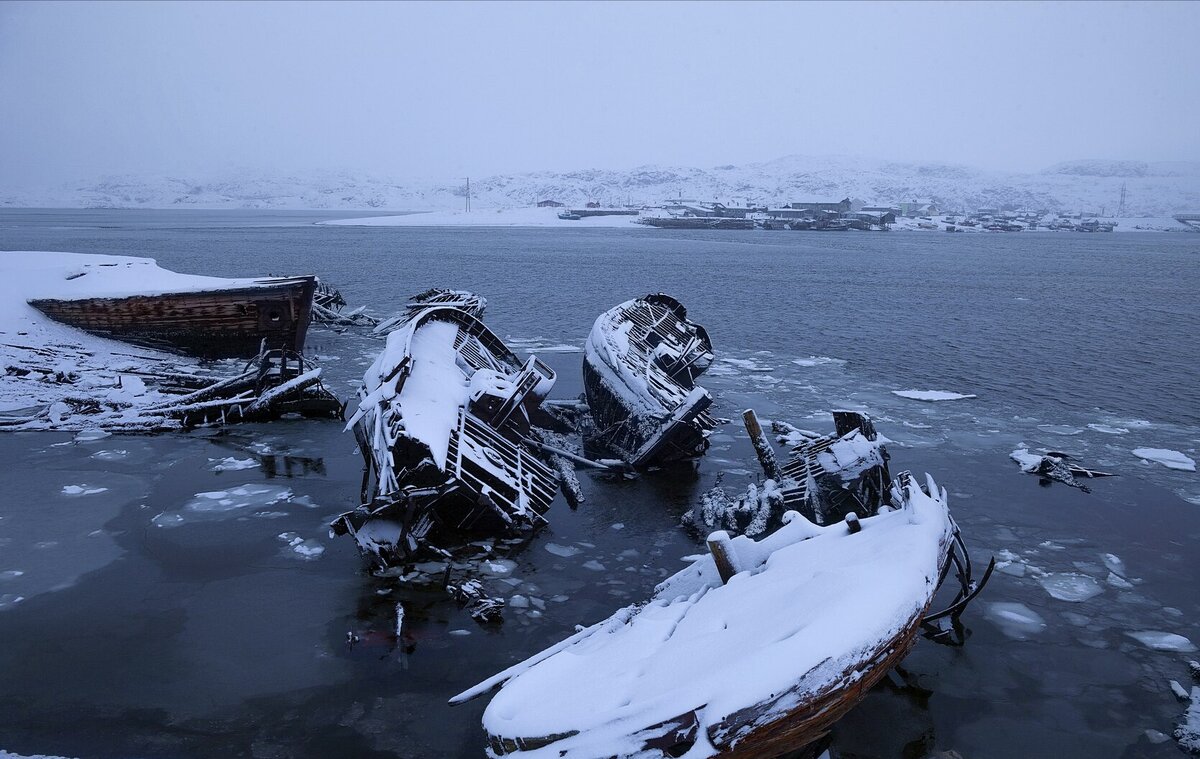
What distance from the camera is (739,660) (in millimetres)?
6109

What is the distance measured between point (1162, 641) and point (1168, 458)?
9417 millimetres

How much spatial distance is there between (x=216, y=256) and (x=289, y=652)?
251ft

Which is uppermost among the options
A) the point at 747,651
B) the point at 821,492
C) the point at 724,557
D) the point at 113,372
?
the point at 747,651

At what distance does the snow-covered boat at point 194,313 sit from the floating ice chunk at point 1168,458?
2556cm

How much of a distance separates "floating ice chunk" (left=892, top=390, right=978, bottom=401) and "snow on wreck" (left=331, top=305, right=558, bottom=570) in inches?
503

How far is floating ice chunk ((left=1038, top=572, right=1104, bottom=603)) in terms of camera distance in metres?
11.4

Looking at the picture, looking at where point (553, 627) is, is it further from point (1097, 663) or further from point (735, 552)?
point (1097, 663)

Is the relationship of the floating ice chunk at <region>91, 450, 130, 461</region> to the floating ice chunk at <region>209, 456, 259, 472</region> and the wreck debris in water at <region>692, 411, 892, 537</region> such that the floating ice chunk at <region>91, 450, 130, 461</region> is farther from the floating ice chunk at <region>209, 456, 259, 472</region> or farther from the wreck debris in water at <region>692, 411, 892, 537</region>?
the wreck debris in water at <region>692, 411, 892, 537</region>

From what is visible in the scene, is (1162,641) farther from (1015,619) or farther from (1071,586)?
(1015,619)

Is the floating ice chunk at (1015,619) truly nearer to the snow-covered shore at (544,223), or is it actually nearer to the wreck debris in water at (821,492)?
the wreck debris in water at (821,492)

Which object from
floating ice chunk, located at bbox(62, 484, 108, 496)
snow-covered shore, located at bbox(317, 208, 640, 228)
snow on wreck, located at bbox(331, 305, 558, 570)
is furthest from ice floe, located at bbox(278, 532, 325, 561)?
snow-covered shore, located at bbox(317, 208, 640, 228)

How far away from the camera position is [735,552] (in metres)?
8.82

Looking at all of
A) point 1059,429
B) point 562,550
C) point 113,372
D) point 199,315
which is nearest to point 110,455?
point 113,372

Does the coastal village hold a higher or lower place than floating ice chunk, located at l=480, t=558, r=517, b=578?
higher
